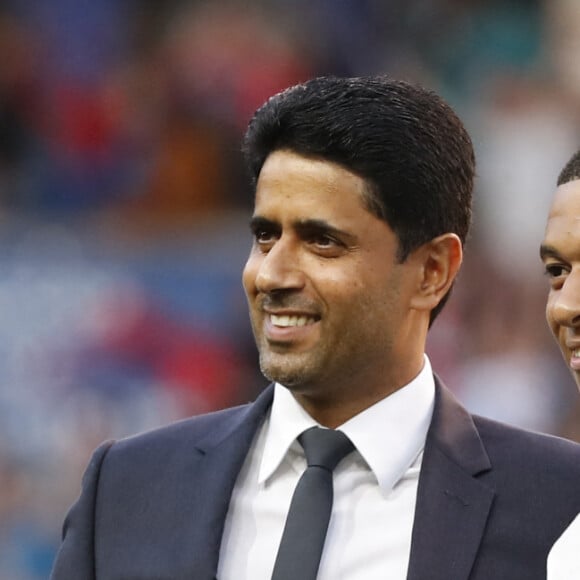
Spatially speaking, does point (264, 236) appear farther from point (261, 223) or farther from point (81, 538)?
point (81, 538)

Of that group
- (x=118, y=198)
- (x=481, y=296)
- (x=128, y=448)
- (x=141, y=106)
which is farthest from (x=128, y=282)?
(x=128, y=448)

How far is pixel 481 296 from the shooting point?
579 centimetres

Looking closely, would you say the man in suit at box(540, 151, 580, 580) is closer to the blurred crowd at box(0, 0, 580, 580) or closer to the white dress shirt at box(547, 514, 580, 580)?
the white dress shirt at box(547, 514, 580, 580)

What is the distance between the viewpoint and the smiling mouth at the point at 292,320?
8.46 ft

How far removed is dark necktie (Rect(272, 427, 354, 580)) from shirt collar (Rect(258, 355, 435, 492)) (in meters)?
0.03

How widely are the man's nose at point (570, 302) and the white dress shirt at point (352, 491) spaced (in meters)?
0.41

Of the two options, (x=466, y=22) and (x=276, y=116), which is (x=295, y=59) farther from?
(x=276, y=116)

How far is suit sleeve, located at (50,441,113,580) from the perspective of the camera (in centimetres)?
262

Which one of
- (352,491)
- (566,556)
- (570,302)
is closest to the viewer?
(566,556)

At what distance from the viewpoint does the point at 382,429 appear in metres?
2.65

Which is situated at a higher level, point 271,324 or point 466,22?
point 466,22

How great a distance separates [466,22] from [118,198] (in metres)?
1.80

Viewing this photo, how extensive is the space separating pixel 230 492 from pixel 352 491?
8.9 inches

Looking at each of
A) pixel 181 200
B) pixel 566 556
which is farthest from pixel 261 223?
pixel 181 200
